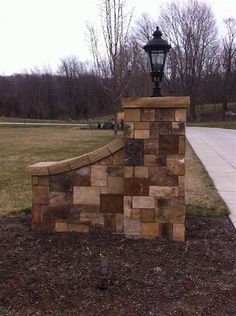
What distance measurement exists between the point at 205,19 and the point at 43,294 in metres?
59.7

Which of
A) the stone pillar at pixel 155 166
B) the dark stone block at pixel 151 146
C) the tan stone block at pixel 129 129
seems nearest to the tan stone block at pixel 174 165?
the stone pillar at pixel 155 166

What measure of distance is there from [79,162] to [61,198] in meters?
0.48

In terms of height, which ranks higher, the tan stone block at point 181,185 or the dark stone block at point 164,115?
the dark stone block at point 164,115

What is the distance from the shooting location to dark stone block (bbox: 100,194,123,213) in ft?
17.4

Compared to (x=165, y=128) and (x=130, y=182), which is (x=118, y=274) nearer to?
(x=130, y=182)

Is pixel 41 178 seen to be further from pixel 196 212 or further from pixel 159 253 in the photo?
pixel 196 212

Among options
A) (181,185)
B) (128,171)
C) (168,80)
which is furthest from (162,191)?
(168,80)

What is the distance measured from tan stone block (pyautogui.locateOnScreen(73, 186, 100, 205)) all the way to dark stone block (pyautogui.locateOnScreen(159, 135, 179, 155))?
2.99 feet

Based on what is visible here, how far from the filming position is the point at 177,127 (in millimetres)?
4945

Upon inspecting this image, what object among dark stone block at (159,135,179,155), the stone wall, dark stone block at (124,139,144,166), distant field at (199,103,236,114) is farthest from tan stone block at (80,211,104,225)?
distant field at (199,103,236,114)

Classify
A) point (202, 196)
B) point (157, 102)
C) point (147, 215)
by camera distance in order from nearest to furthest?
1. point (157, 102)
2. point (147, 215)
3. point (202, 196)

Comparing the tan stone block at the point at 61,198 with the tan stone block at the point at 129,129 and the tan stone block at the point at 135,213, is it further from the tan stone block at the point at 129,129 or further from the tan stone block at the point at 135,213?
the tan stone block at the point at 129,129

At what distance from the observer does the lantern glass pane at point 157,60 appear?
17.7ft

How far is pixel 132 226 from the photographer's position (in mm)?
5145
